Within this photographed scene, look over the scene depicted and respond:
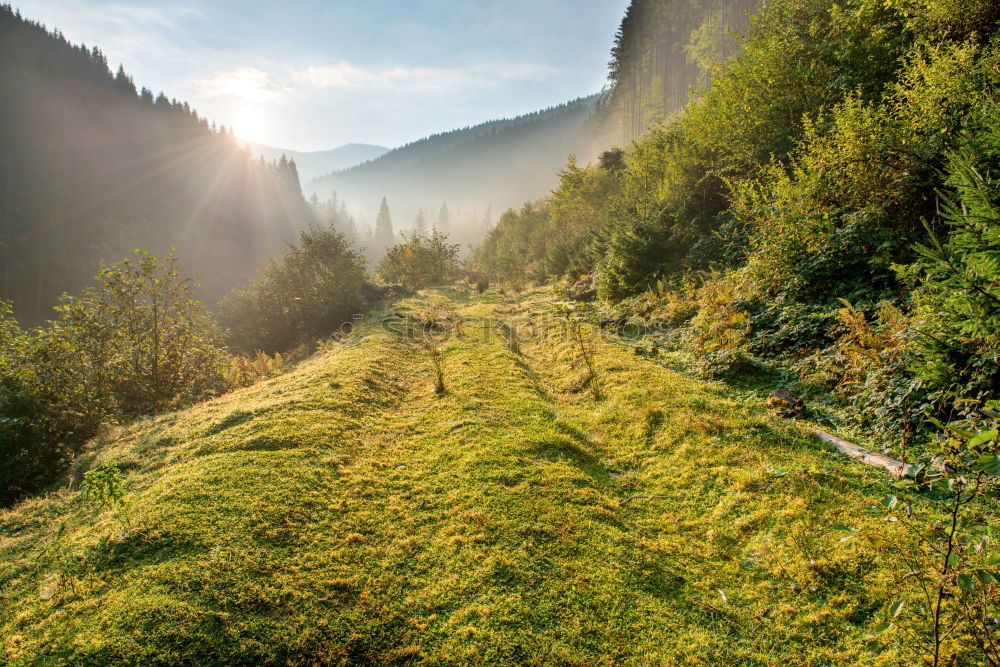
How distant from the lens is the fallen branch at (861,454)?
4742mm

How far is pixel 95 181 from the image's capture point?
91.4m

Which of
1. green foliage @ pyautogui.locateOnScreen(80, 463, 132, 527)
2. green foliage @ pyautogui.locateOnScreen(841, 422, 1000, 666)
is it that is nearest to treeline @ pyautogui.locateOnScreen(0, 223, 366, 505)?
green foliage @ pyautogui.locateOnScreen(80, 463, 132, 527)

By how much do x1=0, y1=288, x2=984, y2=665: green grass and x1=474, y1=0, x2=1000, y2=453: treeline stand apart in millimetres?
1796

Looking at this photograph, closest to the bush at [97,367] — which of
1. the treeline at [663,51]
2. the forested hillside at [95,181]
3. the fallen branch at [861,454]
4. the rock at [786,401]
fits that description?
the fallen branch at [861,454]

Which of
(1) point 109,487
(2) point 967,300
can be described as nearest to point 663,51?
(2) point 967,300

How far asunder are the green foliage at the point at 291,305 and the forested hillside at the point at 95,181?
239 feet

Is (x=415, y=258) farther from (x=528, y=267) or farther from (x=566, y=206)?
(x=566, y=206)

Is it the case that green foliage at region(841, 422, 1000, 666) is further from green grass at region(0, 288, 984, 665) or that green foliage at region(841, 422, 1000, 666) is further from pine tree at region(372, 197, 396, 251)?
pine tree at region(372, 197, 396, 251)

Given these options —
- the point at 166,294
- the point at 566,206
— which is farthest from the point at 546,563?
the point at 566,206

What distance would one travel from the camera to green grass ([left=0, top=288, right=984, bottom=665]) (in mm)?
3238

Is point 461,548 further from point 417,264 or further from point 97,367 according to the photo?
point 417,264

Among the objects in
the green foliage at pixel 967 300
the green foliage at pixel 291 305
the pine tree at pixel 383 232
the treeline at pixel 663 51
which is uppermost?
the treeline at pixel 663 51

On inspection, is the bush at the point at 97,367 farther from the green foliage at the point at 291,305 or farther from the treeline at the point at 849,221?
the treeline at the point at 849,221

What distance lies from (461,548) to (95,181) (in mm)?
130867
